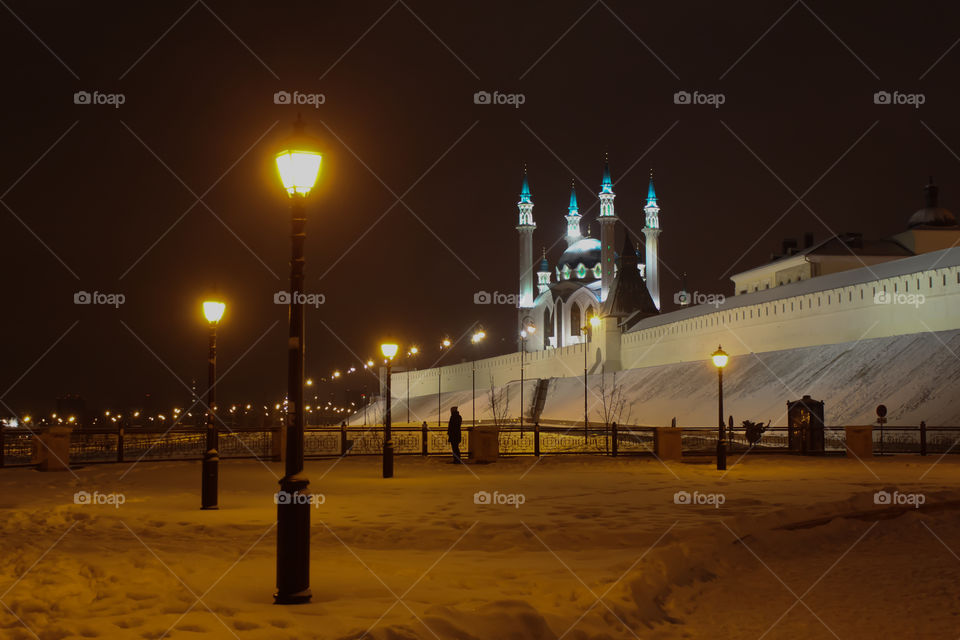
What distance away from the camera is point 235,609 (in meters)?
5.77

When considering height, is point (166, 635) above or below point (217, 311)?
below

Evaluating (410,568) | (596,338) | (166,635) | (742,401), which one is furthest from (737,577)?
(596,338)

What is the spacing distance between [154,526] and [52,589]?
4.04 meters

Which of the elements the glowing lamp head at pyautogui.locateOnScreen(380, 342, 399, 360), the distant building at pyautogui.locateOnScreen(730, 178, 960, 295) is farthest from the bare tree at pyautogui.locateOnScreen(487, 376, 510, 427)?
the glowing lamp head at pyautogui.locateOnScreen(380, 342, 399, 360)

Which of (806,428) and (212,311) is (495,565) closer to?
(212,311)

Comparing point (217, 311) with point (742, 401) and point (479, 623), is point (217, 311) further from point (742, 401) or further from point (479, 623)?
point (742, 401)

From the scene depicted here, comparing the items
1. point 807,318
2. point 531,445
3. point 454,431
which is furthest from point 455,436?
point 807,318

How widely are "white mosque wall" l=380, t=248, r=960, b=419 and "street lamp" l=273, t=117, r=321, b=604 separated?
39.4 m

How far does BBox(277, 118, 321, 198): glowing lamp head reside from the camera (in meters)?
6.38

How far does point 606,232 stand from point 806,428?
71472mm

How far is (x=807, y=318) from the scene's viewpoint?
4919 cm

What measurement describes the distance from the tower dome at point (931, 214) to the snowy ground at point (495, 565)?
193 feet

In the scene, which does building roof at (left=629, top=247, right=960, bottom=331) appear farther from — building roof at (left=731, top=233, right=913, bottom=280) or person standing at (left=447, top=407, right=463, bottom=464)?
person standing at (left=447, top=407, right=463, bottom=464)

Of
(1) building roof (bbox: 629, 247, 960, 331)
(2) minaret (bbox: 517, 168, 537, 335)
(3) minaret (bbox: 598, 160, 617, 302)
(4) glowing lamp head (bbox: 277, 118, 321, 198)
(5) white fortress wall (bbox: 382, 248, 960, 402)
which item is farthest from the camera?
(2) minaret (bbox: 517, 168, 537, 335)
